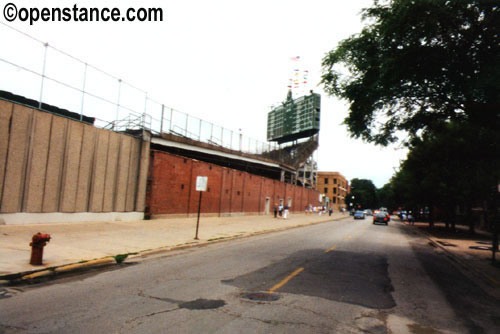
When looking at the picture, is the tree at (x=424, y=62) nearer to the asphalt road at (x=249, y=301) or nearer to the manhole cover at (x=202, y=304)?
the asphalt road at (x=249, y=301)

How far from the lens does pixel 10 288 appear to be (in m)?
6.37

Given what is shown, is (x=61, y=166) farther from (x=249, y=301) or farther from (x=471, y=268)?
(x=471, y=268)

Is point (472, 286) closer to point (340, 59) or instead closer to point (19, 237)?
point (340, 59)

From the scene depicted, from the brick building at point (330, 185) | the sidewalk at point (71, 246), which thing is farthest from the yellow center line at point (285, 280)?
the brick building at point (330, 185)

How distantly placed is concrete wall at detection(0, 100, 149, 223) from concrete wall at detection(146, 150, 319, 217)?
6.47 ft

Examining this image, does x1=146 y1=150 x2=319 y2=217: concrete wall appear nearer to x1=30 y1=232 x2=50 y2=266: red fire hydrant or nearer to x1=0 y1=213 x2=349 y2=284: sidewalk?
x1=0 y1=213 x2=349 y2=284: sidewalk

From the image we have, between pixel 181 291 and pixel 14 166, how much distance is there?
11932 mm

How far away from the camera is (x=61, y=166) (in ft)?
54.7

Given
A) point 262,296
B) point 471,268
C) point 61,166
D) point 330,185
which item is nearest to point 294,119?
point 330,185

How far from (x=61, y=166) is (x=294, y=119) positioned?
59.5 metres

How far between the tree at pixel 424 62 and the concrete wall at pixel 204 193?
A: 15009mm

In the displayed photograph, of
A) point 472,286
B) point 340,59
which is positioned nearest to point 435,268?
point 472,286

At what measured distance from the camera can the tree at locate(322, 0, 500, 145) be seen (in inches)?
364

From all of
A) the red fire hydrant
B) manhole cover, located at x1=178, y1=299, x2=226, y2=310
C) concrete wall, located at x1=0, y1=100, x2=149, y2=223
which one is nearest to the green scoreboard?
concrete wall, located at x1=0, y1=100, x2=149, y2=223
